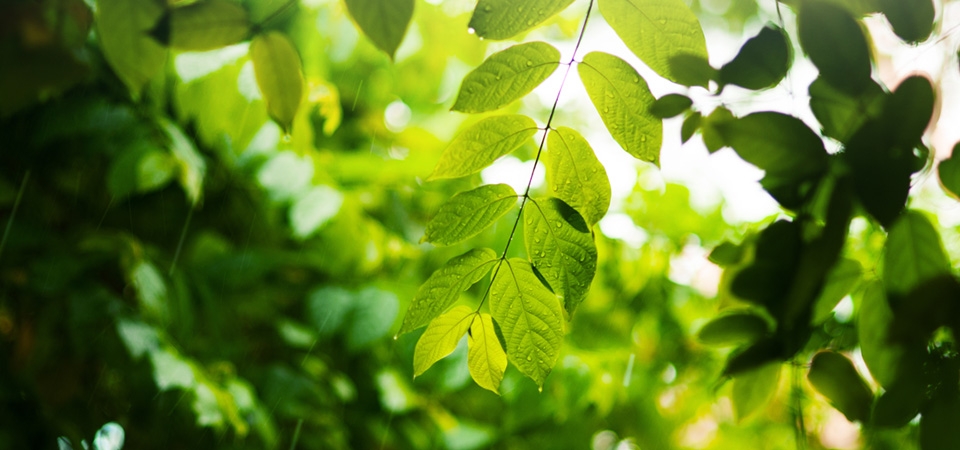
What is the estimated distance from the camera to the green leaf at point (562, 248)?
1.19 ft

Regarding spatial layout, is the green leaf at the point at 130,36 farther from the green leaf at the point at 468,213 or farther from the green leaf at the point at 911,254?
the green leaf at the point at 911,254

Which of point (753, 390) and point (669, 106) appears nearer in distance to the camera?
point (669, 106)

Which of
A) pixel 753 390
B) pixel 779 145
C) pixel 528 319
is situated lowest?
pixel 753 390

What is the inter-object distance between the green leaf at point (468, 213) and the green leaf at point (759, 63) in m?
0.16

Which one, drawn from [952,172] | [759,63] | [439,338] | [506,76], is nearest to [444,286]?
[439,338]

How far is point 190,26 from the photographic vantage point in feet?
1.20

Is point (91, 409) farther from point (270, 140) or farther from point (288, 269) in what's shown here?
point (270, 140)

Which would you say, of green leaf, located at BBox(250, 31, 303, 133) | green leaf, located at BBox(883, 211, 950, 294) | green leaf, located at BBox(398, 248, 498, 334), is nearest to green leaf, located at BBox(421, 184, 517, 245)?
green leaf, located at BBox(398, 248, 498, 334)

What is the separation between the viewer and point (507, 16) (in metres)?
0.36

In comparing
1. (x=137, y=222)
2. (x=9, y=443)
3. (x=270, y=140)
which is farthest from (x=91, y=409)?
(x=270, y=140)

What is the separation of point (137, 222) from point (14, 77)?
0.82m

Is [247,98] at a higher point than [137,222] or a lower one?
higher

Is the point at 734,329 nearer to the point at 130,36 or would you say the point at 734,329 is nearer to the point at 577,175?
the point at 577,175

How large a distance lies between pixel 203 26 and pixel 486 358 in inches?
11.4
